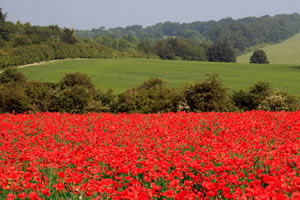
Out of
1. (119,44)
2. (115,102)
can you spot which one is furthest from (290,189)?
(119,44)

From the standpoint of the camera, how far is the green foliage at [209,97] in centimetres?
1972

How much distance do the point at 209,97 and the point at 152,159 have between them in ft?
45.4

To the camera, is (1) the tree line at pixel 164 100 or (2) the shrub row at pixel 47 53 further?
(2) the shrub row at pixel 47 53

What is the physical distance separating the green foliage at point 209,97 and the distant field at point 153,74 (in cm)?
2429

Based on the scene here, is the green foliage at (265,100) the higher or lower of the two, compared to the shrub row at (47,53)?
lower

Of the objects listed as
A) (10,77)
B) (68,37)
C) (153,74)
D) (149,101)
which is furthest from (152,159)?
Answer: (68,37)

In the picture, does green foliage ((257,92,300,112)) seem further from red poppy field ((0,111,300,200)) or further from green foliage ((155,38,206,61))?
green foliage ((155,38,206,61))

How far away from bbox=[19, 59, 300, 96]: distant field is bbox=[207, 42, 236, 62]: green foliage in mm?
44894

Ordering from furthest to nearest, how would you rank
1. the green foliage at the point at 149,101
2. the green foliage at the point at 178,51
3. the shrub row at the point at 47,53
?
the green foliage at the point at 178,51 < the shrub row at the point at 47,53 < the green foliage at the point at 149,101

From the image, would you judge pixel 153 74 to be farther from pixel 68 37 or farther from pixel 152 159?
pixel 152 159

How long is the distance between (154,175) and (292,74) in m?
56.8

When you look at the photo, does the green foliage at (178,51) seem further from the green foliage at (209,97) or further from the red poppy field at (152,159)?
the red poppy field at (152,159)

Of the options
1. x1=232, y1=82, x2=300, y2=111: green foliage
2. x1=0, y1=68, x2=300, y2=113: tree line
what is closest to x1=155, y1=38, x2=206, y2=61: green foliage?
x1=232, y1=82, x2=300, y2=111: green foliage

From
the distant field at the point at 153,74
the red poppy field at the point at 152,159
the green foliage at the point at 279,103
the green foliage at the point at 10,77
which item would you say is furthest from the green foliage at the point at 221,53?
the red poppy field at the point at 152,159
